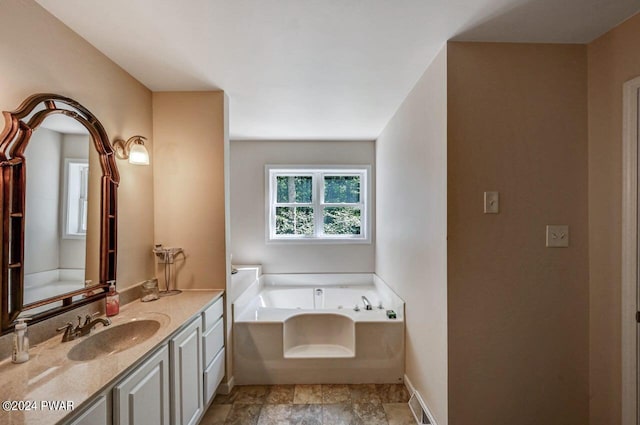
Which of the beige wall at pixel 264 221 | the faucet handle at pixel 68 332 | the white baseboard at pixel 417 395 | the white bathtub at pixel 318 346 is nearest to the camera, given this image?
the faucet handle at pixel 68 332

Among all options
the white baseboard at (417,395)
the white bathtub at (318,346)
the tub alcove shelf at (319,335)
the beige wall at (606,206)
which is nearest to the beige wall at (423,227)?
the white baseboard at (417,395)

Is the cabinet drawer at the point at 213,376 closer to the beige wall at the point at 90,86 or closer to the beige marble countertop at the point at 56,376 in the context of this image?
the beige marble countertop at the point at 56,376

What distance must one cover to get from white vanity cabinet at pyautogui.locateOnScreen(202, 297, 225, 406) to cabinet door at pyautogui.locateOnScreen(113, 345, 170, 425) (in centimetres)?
45

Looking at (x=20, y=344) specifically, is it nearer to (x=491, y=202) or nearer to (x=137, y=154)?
→ (x=137, y=154)

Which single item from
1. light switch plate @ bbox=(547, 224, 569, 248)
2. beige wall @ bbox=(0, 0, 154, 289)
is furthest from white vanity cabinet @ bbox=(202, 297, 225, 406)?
light switch plate @ bbox=(547, 224, 569, 248)

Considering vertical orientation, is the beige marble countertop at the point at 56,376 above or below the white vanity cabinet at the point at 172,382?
above

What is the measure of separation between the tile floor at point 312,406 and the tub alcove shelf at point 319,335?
0.90ft

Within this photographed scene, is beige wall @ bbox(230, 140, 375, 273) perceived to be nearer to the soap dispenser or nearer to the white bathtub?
the white bathtub

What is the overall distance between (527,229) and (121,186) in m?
2.62

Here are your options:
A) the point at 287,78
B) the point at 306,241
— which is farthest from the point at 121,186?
the point at 306,241

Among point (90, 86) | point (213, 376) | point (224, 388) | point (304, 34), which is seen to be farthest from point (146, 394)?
point (304, 34)

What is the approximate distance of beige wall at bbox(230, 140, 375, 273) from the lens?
3816 millimetres

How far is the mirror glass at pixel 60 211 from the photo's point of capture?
1.34 metres

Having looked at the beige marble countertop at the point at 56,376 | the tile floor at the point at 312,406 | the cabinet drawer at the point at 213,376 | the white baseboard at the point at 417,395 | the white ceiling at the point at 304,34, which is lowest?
the tile floor at the point at 312,406
